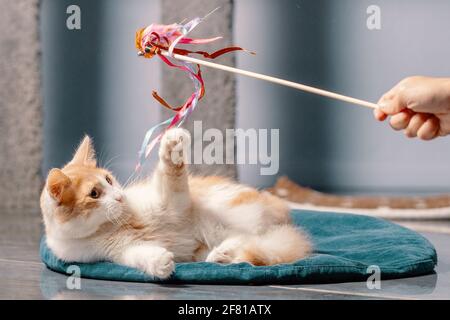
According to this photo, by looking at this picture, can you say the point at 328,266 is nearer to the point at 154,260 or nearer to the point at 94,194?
the point at 154,260

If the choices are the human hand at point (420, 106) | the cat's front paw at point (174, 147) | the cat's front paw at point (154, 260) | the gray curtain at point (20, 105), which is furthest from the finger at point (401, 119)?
the gray curtain at point (20, 105)

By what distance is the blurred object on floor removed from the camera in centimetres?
312

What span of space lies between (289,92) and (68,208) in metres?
2.75

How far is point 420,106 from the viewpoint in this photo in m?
1.54

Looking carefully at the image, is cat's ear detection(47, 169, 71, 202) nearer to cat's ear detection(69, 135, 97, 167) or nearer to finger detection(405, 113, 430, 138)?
cat's ear detection(69, 135, 97, 167)

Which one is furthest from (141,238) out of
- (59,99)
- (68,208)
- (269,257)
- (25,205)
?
(59,99)

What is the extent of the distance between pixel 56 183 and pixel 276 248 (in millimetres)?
560

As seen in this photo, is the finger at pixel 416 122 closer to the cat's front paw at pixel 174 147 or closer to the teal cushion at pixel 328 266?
the teal cushion at pixel 328 266

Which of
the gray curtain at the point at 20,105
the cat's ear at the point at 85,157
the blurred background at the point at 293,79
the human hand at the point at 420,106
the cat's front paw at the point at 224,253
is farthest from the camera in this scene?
the blurred background at the point at 293,79

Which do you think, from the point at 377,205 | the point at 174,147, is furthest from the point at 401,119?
the point at 377,205

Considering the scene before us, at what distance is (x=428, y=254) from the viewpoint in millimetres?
1888

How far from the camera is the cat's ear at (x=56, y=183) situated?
1.67 metres

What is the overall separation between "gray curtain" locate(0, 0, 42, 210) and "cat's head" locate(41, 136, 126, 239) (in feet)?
6.16

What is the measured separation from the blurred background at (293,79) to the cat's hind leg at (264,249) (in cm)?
214
